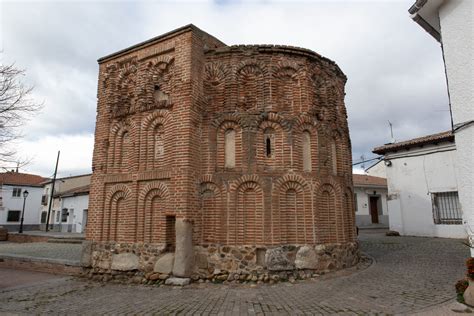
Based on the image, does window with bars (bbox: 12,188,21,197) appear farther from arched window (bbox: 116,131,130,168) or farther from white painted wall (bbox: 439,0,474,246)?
white painted wall (bbox: 439,0,474,246)

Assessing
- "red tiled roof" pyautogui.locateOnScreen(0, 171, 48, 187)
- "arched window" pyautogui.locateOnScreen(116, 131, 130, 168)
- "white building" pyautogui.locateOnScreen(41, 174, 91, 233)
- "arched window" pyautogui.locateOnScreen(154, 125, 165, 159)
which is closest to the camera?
"arched window" pyautogui.locateOnScreen(154, 125, 165, 159)

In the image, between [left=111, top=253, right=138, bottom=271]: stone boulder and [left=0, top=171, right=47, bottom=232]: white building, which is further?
[left=0, top=171, right=47, bottom=232]: white building

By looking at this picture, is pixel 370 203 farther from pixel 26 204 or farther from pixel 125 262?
pixel 26 204

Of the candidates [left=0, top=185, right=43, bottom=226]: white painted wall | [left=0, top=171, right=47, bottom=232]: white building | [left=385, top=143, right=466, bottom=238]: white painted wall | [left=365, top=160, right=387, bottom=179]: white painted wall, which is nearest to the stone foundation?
[left=385, top=143, right=466, bottom=238]: white painted wall

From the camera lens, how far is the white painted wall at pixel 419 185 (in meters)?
15.4

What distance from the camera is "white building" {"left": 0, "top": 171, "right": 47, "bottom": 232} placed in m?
35.3

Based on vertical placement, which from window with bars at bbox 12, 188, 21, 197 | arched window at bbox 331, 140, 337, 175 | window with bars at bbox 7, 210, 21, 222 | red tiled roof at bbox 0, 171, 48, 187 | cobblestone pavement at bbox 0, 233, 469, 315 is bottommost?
cobblestone pavement at bbox 0, 233, 469, 315

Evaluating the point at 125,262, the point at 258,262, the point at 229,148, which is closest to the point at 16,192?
the point at 125,262

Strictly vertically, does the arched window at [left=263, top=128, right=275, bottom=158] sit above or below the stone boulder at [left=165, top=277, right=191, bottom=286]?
above

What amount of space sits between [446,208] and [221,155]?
42.2 ft

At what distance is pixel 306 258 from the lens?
25.9 ft

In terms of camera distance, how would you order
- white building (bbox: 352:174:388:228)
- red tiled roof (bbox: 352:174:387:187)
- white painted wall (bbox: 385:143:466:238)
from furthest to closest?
red tiled roof (bbox: 352:174:387:187), white building (bbox: 352:174:388:228), white painted wall (bbox: 385:143:466:238)

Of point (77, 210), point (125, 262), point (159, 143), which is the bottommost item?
point (125, 262)

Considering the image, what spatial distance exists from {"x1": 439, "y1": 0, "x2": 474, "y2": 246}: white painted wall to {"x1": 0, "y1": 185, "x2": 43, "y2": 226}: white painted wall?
40768 mm
